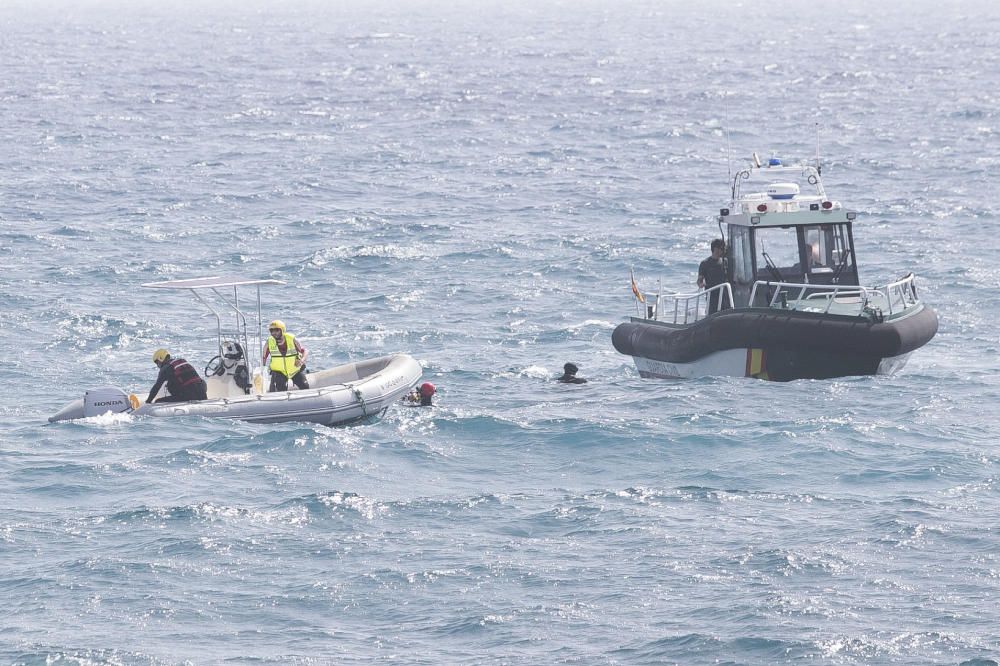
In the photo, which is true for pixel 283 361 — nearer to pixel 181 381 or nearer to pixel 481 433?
pixel 181 381

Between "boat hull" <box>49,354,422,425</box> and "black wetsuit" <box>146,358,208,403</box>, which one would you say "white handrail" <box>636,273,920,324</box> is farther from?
"black wetsuit" <box>146,358,208,403</box>

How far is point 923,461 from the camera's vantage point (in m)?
18.1

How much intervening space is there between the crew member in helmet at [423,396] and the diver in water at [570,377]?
2.24 metres

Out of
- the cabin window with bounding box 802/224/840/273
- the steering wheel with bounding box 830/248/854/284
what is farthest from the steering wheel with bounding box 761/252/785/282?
the steering wheel with bounding box 830/248/854/284

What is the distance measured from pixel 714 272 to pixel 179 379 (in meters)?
7.64

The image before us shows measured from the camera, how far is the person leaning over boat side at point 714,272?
23.0 metres

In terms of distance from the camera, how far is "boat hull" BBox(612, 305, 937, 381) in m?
20.8

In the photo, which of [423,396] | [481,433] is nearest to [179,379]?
[423,396]

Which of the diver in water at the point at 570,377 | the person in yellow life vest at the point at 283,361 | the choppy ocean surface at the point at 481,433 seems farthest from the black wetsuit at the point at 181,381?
the diver in water at the point at 570,377

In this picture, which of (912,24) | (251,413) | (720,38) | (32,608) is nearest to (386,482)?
(251,413)

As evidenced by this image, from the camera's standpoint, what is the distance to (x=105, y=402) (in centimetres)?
2017

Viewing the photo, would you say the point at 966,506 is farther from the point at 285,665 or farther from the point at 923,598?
the point at 285,665

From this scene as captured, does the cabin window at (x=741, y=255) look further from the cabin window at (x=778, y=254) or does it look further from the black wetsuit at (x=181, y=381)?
the black wetsuit at (x=181, y=381)

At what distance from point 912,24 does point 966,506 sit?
147 meters
